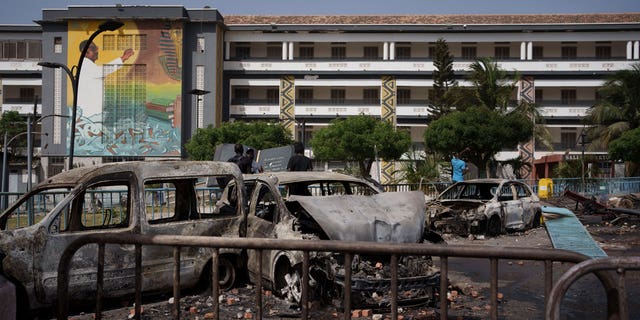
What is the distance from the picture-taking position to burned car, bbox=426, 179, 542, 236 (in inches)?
516

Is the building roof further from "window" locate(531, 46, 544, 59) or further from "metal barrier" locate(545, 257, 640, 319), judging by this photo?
"metal barrier" locate(545, 257, 640, 319)

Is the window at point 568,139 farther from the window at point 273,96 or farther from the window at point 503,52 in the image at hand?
the window at point 273,96

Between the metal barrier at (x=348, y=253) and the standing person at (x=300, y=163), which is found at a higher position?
the standing person at (x=300, y=163)

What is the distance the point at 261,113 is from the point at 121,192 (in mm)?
40999

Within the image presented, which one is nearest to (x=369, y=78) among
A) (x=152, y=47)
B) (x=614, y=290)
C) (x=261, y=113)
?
(x=261, y=113)

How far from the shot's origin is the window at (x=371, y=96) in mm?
50581

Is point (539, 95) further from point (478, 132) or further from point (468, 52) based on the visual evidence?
point (478, 132)

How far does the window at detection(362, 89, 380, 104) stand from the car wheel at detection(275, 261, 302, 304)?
4441cm

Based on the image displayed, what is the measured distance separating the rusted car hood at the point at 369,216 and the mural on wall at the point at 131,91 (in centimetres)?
4222

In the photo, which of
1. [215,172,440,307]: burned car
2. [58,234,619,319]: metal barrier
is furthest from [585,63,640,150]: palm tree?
[58,234,619,319]: metal barrier

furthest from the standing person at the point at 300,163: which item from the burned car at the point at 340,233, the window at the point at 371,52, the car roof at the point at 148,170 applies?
the window at the point at 371,52

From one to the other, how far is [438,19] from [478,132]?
23284 millimetres

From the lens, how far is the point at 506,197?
1410cm

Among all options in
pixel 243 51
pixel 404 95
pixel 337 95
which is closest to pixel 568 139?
pixel 404 95
